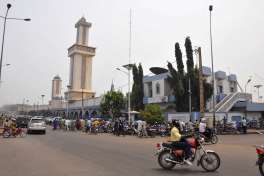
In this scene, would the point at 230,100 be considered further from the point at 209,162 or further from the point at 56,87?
the point at 56,87

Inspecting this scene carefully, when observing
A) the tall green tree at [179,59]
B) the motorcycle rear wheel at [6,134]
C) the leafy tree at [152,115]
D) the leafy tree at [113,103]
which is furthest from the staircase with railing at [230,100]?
the motorcycle rear wheel at [6,134]

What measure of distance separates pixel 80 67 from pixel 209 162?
9701 cm

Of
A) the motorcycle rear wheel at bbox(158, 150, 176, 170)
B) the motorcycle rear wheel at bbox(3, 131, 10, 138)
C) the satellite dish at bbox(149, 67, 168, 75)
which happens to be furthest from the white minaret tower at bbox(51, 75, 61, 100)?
the motorcycle rear wheel at bbox(158, 150, 176, 170)

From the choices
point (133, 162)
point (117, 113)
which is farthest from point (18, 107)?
point (133, 162)

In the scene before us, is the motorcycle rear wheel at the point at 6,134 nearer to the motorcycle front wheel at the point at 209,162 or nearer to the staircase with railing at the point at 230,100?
the motorcycle front wheel at the point at 209,162

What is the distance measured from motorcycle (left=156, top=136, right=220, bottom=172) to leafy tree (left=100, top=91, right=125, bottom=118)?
140 ft

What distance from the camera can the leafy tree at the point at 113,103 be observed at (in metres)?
53.1

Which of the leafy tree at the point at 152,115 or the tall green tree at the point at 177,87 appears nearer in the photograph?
the leafy tree at the point at 152,115

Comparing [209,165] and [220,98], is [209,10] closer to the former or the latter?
[220,98]

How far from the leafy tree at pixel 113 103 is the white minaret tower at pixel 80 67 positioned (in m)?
47.0

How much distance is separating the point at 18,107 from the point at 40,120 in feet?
464

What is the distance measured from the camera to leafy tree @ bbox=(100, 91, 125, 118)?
53.1 meters

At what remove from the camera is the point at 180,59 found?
4597 centimetres

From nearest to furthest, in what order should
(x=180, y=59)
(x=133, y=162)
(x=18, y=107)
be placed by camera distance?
(x=133, y=162) < (x=180, y=59) < (x=18, y=107)
